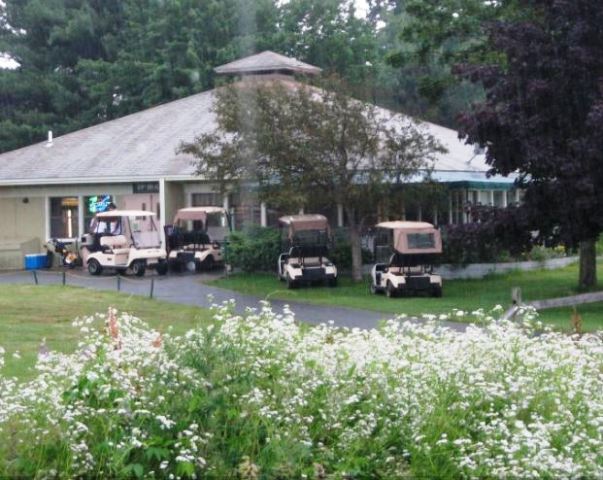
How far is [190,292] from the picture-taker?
28.6m

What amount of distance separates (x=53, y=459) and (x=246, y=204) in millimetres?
25754

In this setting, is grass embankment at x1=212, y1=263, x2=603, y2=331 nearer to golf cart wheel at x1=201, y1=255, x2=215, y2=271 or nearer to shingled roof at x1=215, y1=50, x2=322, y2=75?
golf cart wheel at x1=201, y1=255, x2=215, y2=271

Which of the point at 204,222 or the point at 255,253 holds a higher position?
the point at 204,222

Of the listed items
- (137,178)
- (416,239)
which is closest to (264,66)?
(137,178)

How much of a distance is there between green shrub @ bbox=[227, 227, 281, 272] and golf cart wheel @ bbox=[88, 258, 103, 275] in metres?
4.05

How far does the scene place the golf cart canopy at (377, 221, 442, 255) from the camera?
2783 centimetres

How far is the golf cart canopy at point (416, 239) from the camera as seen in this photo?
2783 centimetres

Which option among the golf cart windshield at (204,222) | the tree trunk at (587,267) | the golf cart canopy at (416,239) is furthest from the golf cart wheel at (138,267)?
the tree trunk at (587,267)

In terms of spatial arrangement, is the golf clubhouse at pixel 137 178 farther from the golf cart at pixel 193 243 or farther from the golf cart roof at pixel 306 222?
the golf cart roof at pixel 306 222

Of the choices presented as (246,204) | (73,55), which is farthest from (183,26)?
(246,204)

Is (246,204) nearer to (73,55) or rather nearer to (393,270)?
(393,270)

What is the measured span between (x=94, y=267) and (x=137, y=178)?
419 cm

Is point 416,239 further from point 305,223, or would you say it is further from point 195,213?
point 195,213

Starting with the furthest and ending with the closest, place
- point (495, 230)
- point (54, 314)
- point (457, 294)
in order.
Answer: point (457, 294) < point (495, 230) < point (54, 314)
